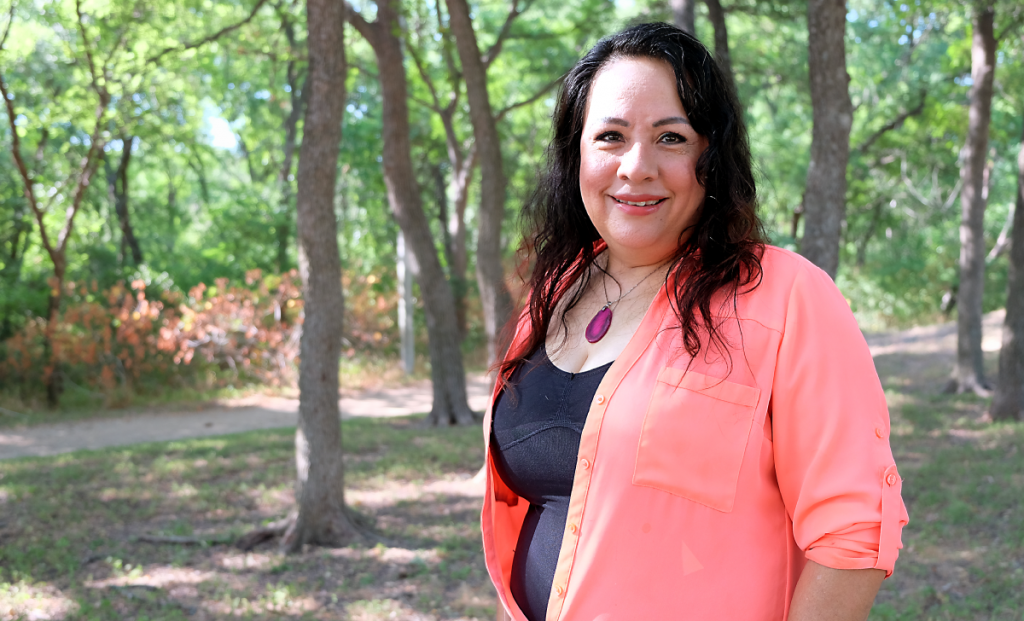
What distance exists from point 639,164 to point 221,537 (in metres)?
4.99

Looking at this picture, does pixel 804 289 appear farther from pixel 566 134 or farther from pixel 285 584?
pixel 285 584

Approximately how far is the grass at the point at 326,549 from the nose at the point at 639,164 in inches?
134

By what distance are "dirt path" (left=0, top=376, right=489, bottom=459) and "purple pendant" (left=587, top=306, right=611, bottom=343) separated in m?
9.47

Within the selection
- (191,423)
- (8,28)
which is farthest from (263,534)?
(8,28)

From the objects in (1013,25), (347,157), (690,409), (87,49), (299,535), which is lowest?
(299,535)

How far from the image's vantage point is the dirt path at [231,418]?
10186 mm

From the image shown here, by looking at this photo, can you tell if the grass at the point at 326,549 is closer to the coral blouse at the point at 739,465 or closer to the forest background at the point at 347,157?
the forest background at the point at 347,157

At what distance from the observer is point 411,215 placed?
30.5 ft

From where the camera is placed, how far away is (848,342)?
50.8 inches

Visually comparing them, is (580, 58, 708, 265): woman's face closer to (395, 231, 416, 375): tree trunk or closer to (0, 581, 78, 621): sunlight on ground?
(0, 581, 78, 621): sunlight on ground

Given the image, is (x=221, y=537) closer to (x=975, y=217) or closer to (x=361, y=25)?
(x=361, y=25)

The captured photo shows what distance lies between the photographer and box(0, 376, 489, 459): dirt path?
397 inches

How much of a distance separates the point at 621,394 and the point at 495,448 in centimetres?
46

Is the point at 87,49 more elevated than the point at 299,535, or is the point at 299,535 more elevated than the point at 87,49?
the point at 87,49
